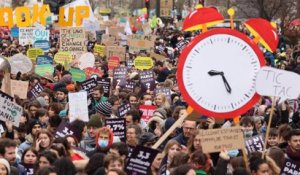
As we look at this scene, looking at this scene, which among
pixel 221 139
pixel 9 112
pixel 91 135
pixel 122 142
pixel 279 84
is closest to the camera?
pixel 221 139

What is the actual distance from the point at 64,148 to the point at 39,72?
33.7ft

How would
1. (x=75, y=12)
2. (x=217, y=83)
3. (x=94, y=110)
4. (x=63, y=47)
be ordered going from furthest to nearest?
1. (x=75, y=12)
2. (x=63, y=47)
3. (x=94, y=110)
4. (x=217, y=83)

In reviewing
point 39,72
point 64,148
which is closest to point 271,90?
point 64,148

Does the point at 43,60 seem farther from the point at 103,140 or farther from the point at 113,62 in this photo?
the point at 103,140

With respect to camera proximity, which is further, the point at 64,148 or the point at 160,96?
the point at 160,96

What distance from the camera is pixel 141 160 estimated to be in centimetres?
904

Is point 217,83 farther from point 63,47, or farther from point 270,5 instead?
point 270,5

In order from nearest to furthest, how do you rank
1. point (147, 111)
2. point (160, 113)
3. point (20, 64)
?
point (160, 113) → point (147, 111) → point (20, 64)

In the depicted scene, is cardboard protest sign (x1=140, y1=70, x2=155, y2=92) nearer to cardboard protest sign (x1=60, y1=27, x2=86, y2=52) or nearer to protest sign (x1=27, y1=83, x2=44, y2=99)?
protest sign (x1=27, y1=83, x2=44, y2=99)

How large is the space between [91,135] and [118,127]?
0.38 meters

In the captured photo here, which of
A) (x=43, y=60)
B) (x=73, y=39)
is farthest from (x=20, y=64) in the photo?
(x=73, y=39)

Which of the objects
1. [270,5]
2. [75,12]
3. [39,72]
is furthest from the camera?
[270,5]

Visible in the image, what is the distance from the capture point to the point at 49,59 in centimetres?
2095

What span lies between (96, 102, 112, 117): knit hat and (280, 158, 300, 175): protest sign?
5.34 metres
